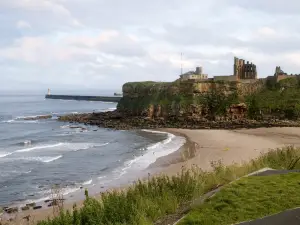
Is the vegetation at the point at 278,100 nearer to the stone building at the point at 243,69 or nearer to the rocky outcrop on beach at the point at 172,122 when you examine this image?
the rocky outcrop on beach at the point at 172,122

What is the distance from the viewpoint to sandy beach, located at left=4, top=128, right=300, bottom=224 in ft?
82.6

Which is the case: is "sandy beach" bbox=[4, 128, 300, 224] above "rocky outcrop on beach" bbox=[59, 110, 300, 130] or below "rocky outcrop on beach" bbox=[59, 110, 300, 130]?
below

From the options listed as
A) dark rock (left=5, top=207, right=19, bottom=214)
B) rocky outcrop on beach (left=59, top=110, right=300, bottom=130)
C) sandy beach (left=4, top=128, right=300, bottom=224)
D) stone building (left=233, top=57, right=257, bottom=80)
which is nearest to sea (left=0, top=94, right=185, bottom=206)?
dark rock (left=5, top=207, right=19, bottom=214)

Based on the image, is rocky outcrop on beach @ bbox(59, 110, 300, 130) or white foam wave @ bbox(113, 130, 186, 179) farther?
rocky outcrop on beach @ bbox(59, 110, 300, 130)

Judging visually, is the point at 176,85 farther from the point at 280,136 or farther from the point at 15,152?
the point at 15,152

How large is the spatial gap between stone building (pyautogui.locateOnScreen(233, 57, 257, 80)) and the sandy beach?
29.1 meters

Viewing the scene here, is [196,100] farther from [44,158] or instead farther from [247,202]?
[247,202]

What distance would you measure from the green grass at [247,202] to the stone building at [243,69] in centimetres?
6383

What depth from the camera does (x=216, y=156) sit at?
28625 mm

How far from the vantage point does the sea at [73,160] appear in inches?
805

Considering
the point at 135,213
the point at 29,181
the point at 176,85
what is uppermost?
the point at 176,85

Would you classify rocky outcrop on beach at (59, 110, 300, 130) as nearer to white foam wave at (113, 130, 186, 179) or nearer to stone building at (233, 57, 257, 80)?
white foam wave at (113, 130, 186, 179)

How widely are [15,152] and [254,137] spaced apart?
24476 millimetres

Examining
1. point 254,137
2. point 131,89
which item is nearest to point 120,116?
point 131,89
